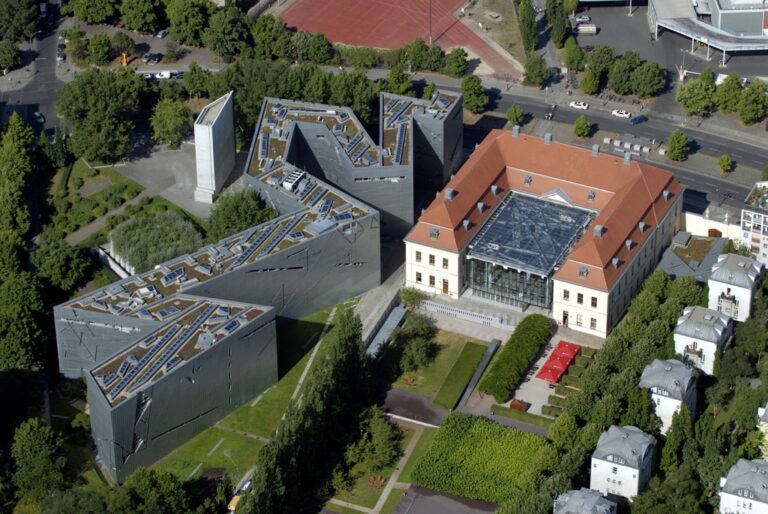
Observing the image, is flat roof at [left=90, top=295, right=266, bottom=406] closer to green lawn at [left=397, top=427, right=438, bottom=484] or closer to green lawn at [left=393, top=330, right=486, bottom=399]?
green lawn at [left=393, top=330, right=486, bottom=399]

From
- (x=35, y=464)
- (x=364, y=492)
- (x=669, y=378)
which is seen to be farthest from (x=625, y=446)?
(x=35, y=464)

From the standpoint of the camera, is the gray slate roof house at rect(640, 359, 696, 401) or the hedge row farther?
the hedge row

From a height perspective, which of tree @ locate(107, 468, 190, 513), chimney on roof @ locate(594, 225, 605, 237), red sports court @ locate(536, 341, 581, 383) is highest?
chimney on roof @ locate(594, 225, 605, 237)

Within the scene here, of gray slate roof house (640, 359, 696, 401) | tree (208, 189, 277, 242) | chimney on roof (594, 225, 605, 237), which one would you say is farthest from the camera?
tree (208, 189, 277, 242)

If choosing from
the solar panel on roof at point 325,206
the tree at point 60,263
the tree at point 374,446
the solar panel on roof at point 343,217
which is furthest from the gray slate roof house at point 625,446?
the tree at point 60,263

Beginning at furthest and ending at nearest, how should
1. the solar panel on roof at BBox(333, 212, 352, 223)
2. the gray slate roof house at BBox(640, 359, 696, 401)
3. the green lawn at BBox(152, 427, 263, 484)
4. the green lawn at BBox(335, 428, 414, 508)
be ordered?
the solar panel on roof at BBox(333, 212, 352, 223) < the green lawn at BBox(152, 427, 263, 484) < the gray slate roof house at BBox(640, 359, 696, 401) < the green lawn at BBox(335, 428, 414, 508)

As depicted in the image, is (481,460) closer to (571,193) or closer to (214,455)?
(214,455)

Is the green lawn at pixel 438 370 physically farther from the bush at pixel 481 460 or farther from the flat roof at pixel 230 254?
the flat roof at pixel 230 254

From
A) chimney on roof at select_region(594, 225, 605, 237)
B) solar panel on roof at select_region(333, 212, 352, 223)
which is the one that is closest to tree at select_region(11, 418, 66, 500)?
solar panel on roof at select_region(333, 212, 352, 223)
